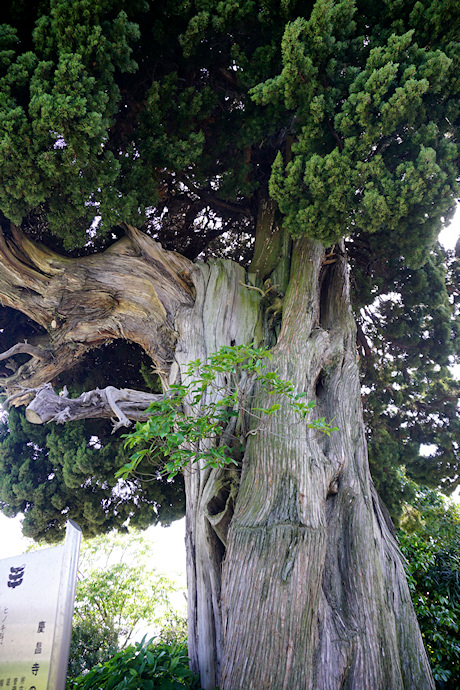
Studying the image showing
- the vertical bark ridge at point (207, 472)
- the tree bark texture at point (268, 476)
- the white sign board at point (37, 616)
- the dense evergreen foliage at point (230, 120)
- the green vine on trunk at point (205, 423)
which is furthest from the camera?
the dense evergreen foliage at point (230, 120)

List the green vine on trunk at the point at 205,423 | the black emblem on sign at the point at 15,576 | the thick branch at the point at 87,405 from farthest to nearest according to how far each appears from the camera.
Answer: the thick branch at the point at 87,405, the green vine on trunk at the point at 205,423, the black emblem on sign at the point at 15,576

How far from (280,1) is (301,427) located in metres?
3.91

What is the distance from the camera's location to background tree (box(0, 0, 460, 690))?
8.79 feet

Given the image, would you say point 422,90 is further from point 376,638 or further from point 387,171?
point 376,638

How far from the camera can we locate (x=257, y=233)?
5387mm

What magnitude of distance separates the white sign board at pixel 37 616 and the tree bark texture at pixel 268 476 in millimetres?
937

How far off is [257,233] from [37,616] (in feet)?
14.7

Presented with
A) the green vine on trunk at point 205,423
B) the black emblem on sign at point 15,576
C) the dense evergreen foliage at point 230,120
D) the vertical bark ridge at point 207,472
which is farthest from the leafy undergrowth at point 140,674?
the dense evergreen foliage at point 230,120

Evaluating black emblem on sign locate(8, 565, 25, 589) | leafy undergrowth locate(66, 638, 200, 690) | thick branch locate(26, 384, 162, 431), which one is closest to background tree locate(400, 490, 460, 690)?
leafy undergrowth locate(66, 638, 200, 690)

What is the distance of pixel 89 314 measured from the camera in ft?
15.7

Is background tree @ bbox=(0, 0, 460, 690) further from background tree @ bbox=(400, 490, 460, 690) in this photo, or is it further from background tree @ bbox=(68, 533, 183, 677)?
background tree @ bbox=(68, 533, 183, 677)

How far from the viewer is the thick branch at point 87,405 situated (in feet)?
11.8

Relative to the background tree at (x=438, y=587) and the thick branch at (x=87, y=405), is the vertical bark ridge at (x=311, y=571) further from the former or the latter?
the background tree at (x=438, y=587)

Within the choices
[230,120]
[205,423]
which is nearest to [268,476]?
[205,423]
